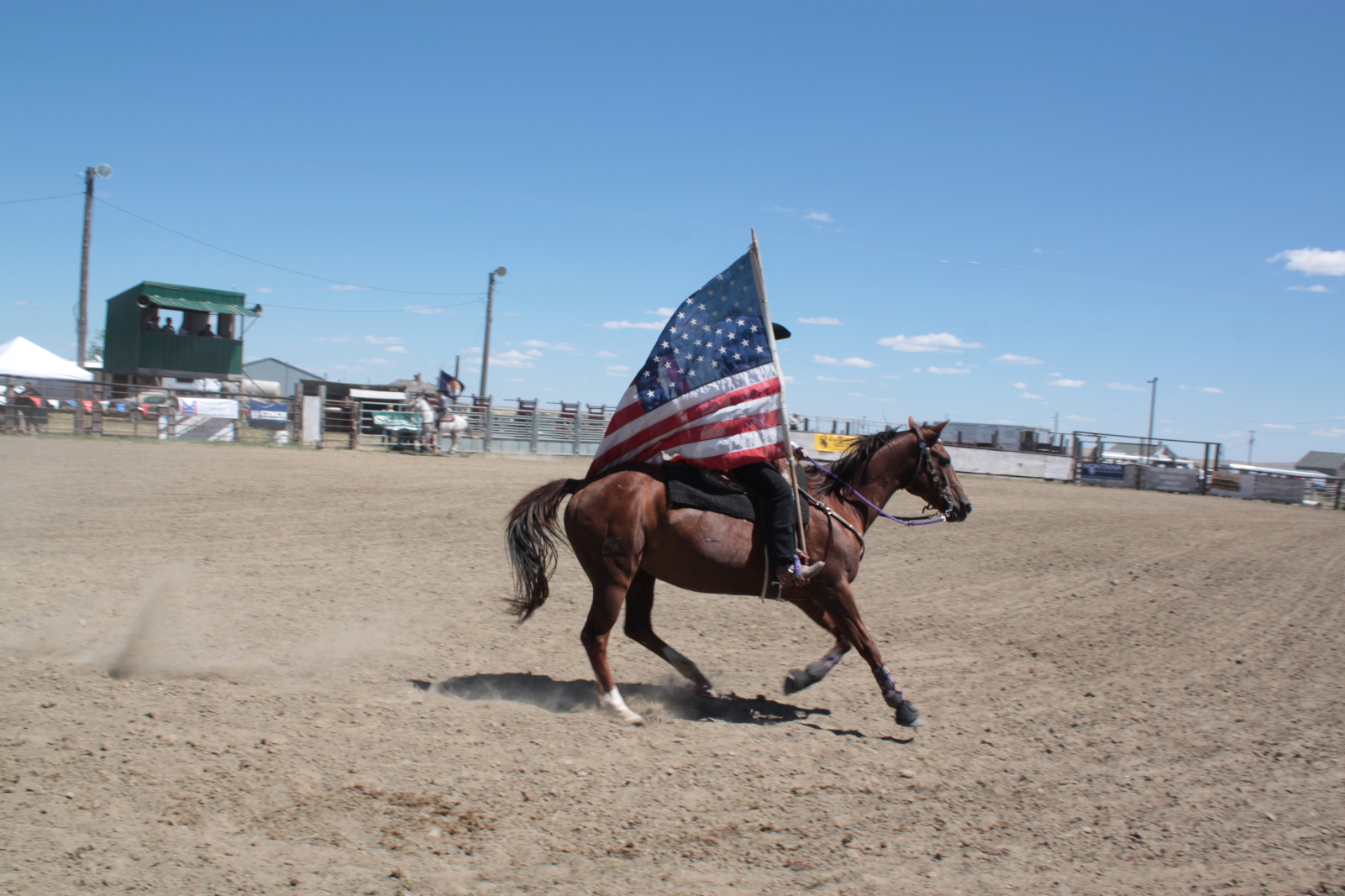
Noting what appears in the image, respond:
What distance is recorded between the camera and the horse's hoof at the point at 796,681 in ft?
18.8

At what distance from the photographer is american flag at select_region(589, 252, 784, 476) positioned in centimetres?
577

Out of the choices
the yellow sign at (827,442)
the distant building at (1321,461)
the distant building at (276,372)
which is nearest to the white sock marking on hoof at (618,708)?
the yellow sign at (827,442)

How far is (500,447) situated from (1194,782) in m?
28.4

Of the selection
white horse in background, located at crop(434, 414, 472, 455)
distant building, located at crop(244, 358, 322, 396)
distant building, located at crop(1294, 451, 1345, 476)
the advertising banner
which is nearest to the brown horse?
white horse in background, located at crop(434, 414, 472, 455)

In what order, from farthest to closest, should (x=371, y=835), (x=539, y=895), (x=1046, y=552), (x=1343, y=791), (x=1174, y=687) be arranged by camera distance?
(x=1046, y=552)
(x=1174, y=687)
(x=1343, y=791)
(x=371, y=835)
(x=539, y=895)

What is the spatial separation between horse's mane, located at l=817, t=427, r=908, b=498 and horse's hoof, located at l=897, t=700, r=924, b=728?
1593 mm

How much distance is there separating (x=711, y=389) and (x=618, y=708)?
223cm

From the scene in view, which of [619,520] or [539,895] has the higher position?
[619,520]

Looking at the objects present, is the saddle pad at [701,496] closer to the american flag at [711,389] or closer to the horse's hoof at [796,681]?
the american flag at [711,389]

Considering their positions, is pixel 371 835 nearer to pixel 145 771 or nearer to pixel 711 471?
pixel 145 771

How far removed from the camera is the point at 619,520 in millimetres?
5527

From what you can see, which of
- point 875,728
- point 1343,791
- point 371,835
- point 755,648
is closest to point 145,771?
point 371,835

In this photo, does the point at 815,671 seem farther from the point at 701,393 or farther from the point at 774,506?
the point at 701,393

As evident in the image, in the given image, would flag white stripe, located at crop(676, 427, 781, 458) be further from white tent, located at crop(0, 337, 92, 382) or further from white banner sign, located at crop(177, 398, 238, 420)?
white tent, located at crop(0, 337, 92, 382)
